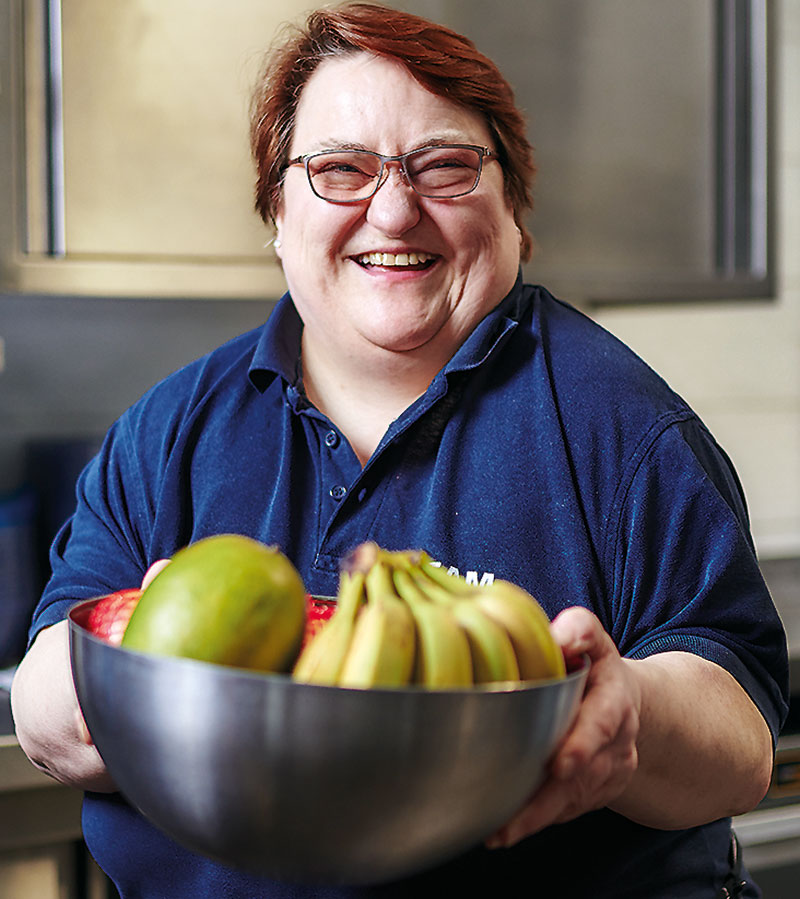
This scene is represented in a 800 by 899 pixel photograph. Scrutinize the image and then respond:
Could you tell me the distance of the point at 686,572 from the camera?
33.2 inches

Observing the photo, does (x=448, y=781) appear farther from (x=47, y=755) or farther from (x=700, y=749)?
(x=47, y=755)

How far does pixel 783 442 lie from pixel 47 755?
1.84m

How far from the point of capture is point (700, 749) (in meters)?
0.73

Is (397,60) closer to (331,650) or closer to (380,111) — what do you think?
(380,111)

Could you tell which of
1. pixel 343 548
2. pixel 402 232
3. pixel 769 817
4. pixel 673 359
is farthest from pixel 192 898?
pixel 673 359

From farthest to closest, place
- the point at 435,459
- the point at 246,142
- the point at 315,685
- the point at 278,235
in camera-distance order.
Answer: the point at 246,142 < the point at 278,235 < the point at 435,459 < the point at 315,685

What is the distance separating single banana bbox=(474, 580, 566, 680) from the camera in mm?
499

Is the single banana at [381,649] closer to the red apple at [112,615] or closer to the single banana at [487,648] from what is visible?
the single banana at [487,648]

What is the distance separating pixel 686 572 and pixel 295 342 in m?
0.45

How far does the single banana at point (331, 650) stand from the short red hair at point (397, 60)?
554 millimetres

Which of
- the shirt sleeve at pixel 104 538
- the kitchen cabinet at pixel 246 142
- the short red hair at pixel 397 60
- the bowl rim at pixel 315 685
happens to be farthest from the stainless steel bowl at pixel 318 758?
the kitchen cabinet at pixel 246 142

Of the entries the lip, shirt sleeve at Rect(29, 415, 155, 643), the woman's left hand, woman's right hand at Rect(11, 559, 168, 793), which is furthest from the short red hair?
the woman's left hand

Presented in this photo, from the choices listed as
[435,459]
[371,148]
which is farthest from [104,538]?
[371,148]

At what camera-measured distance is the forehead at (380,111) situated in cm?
90
